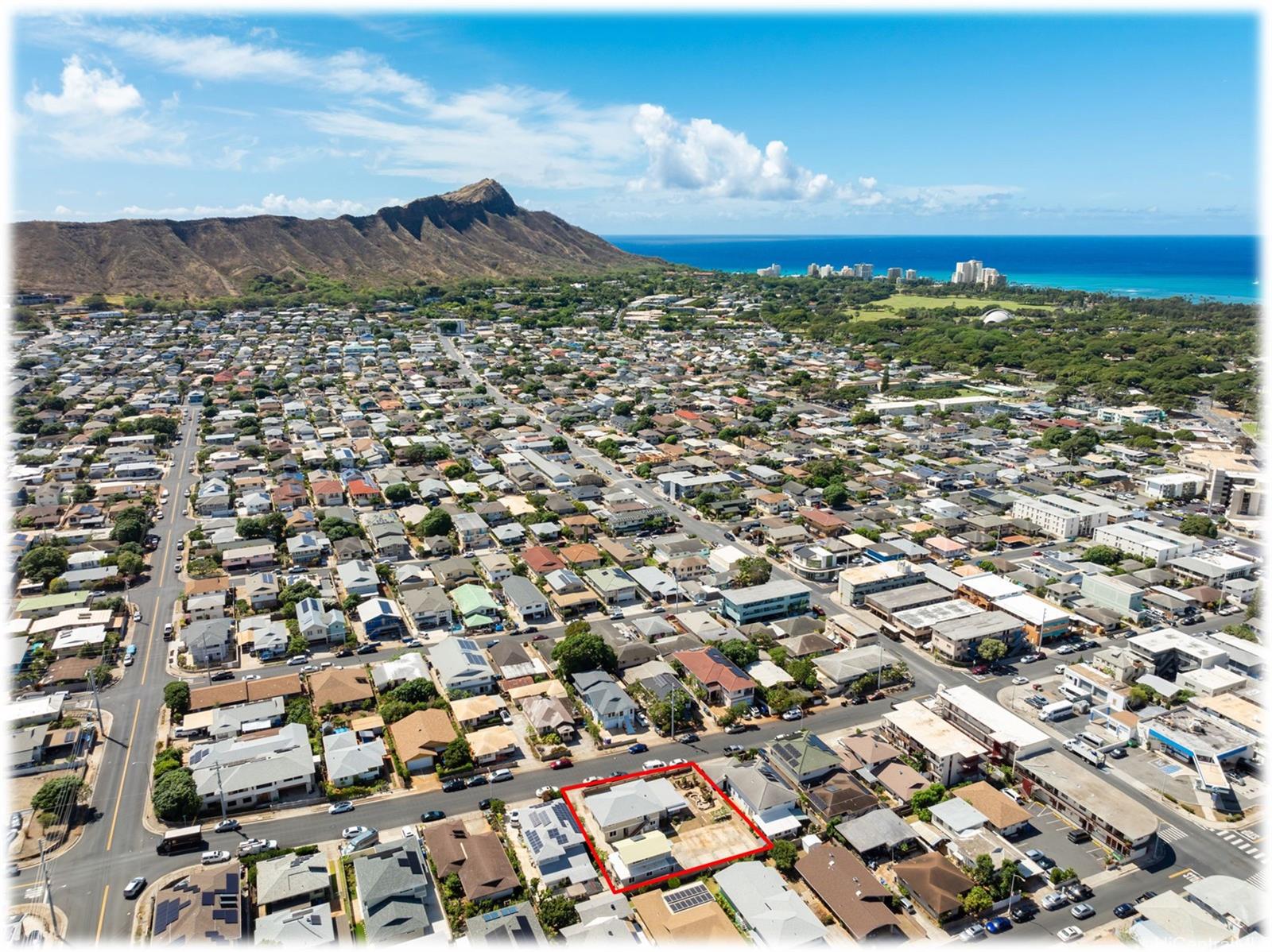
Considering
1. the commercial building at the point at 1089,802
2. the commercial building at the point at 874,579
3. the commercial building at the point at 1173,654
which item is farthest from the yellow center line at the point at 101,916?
the commercial building at the point at 1173,654

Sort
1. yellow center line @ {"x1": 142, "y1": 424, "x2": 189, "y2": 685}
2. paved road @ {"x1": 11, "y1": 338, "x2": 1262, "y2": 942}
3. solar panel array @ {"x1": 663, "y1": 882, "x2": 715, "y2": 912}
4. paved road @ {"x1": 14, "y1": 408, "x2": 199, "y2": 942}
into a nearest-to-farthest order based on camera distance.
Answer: solar panel array @ {"x1": 663, "y1": 882, "x2": 715, "y2": 912}
paved road @ {"x1": 14, "y1": 408, "x2": 199, "y2": 942}
paved road @ {"x1": 11, "y1": 338, "x2": 1262, "y2": 942}
yellow center line @ {"x1": 142, "y1": 424, "x2": 189, "y2": 685}

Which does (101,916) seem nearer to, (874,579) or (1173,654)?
(874,579)

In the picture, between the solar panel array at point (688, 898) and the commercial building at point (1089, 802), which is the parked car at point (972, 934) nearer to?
the commercial building at point (1089, 802)

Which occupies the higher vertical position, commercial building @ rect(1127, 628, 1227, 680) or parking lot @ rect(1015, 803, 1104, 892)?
commercial building @ rect(1127, 628, 1227, 680)

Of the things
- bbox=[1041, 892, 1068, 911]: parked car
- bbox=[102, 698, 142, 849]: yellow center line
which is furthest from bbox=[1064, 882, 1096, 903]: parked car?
bbox=[102, 698, 142, 849]: yellow center line

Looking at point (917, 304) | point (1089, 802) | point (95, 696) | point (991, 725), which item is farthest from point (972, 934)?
point (917, 304)

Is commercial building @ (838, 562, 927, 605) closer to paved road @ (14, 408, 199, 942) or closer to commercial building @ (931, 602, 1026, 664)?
commercial building @ (931, 602, 1026, 664)
